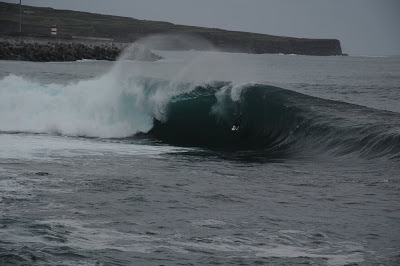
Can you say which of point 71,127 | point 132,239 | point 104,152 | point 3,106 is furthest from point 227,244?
point 3,106

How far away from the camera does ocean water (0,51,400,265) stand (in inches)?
340

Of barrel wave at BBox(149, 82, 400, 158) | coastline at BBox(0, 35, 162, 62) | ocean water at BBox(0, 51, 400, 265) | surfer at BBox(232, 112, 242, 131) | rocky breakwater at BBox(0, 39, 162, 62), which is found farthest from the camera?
coastline at BBox(0, 35, 162, 62)

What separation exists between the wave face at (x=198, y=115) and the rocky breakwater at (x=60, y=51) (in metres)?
50.0

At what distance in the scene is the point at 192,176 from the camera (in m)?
13.7

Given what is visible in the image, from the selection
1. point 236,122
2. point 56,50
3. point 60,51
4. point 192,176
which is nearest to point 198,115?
point 236,122

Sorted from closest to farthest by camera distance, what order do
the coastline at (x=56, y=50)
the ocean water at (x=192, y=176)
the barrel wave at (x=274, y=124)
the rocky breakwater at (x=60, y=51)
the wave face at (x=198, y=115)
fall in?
the ocean water at (x=192, y=176) → the barrel wave at (x=274, y=124) → the wave face at (x=198, y=115) → the rocky breakwater at (x=60, y=51) → the coastline at (x=56, y=50)

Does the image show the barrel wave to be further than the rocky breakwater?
No

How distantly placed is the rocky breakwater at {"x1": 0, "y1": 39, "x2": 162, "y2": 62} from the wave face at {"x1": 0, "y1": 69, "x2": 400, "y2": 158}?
50.0 meters

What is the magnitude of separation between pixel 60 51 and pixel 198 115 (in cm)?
6179

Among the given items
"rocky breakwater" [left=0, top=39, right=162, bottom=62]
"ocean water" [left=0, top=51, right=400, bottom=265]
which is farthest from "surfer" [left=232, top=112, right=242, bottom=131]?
"rocky breakwater" [left=0, top=39, right=162, bottom=62]

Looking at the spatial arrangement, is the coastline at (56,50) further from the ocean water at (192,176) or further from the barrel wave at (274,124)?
the barrel wave at (274,124)

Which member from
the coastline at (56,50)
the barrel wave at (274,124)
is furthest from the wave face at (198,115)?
the coastline at (56,50)

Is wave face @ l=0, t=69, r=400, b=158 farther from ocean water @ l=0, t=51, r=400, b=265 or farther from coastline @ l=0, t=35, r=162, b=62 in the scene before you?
coastline @ l=0, t=35, r=162, b=62

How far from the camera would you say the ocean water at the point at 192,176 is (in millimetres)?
8641
